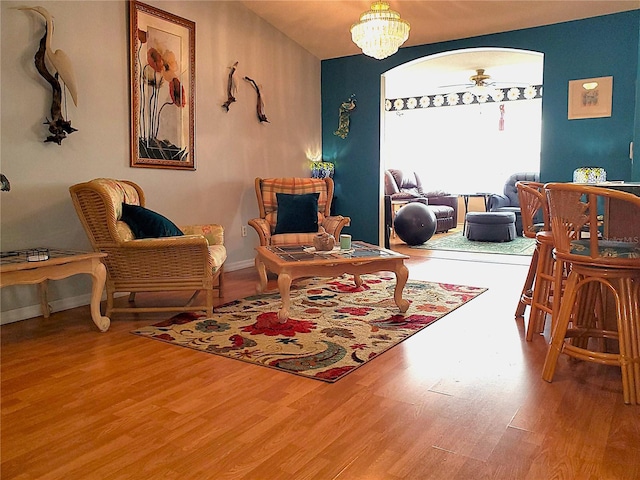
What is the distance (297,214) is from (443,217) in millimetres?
4755

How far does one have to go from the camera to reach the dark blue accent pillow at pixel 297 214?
15.9 ft

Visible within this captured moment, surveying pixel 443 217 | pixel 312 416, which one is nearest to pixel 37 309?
pixel 312 416

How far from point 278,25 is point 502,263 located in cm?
365

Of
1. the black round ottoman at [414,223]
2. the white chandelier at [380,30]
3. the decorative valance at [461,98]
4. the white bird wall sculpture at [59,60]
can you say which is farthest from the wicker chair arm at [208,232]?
the decorative valance at [461,98]

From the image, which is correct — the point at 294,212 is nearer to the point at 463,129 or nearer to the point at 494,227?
the point at 494,227

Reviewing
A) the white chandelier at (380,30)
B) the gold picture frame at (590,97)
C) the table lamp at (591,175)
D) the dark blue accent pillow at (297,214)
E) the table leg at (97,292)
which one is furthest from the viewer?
the gold picture frame at (590,97)

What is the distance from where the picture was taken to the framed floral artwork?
423 centimetres

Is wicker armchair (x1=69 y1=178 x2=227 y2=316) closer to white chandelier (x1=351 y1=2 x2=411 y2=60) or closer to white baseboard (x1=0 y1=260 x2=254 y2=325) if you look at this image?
white baseboard (x1=0 y1=260 x2=254 y2=325)

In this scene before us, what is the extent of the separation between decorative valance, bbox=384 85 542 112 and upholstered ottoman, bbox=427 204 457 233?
237 cm

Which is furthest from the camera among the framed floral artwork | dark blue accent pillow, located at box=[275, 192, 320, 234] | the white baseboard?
dark blue accent pillow, located at box=[275, 192, 320, 234]

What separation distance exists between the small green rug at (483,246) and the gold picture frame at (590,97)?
73.8 inches

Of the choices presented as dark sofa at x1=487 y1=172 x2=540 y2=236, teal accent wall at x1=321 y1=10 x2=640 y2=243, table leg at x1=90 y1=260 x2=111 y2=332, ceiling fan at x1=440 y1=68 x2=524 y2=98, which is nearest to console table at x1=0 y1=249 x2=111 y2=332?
table leg at x1=90 y1=260 x2=111 y2=332

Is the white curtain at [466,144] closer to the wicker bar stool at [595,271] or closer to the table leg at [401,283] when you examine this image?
the table leg at [401,283]

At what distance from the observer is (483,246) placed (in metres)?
7.17
